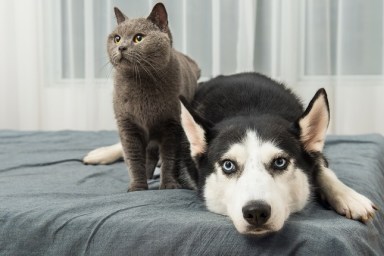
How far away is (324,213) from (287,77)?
195 centimetres

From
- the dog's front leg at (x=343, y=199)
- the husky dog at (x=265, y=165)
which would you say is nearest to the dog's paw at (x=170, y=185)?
the husky dog at (x=265, y=165)

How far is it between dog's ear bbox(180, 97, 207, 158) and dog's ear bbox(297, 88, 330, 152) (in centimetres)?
27

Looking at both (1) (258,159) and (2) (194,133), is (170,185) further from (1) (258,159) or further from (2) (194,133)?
(1) (258,159)

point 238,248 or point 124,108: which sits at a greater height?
point 124,108

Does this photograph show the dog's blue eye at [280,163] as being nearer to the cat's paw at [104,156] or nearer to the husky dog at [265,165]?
the husky dog at [265,165]

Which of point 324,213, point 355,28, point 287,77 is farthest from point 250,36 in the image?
point 324,213

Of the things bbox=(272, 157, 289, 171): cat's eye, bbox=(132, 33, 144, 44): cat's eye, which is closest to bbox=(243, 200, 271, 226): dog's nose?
bbox=(272, 157, 289, 171): cat's eye

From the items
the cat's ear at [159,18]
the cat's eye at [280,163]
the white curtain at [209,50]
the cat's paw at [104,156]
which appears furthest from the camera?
the white curtain at [209,50]

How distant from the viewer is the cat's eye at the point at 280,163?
125 cm

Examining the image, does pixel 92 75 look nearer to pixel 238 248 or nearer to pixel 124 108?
pixel 124 108

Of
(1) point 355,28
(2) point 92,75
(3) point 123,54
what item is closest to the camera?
(3) point 123,54

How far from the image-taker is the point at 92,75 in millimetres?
3480

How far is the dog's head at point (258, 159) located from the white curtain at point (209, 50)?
1.81 meters

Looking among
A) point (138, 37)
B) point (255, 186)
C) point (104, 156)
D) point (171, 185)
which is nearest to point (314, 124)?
point (255, 186)
